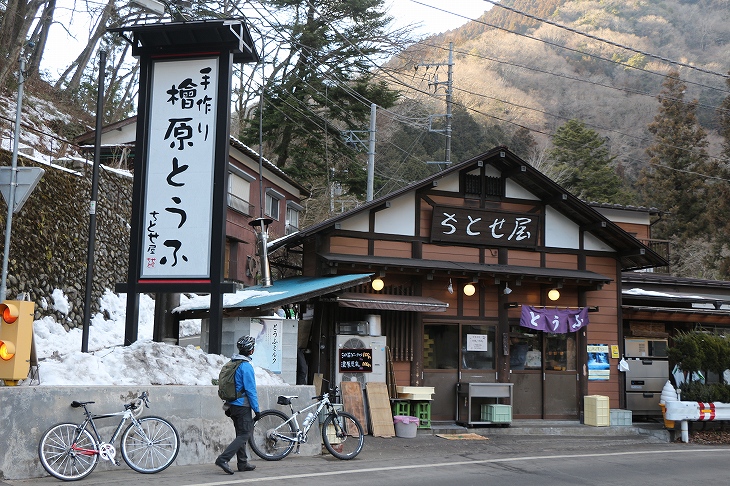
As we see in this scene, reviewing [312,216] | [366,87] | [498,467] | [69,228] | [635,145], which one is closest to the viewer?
[498,467]

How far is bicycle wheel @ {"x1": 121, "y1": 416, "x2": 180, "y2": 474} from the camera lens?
9258 millimetres

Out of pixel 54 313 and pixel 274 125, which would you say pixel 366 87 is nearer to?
pixel 274 125

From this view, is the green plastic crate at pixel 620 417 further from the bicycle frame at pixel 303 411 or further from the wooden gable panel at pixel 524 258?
the bicycle frame at pixel 303 411

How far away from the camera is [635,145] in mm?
71250

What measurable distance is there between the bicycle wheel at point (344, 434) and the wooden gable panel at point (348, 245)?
5591mm

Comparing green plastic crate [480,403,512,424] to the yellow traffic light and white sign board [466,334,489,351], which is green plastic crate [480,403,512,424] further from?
the yellow traffic light

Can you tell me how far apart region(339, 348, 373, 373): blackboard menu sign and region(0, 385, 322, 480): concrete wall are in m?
3.86

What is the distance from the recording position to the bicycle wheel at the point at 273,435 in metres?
10.8

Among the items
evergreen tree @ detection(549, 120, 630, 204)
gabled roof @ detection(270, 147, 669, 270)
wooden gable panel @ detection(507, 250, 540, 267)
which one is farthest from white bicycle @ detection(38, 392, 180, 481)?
evergreen tree @ detection(549, 120, 630, 204)

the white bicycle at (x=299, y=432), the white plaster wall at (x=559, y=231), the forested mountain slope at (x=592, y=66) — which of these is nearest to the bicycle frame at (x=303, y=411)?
the white bicycle at (x=299, y=432)

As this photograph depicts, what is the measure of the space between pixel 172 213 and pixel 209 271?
1.28 meters

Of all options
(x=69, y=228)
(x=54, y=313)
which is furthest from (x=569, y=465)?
(x=69, y=228)

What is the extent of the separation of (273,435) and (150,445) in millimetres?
2067

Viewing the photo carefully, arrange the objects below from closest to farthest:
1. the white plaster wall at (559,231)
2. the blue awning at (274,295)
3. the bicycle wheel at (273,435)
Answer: the bicycle wheel at (273,435)
the blue awning at (274,295)
the white plaster wall at (559,231)
